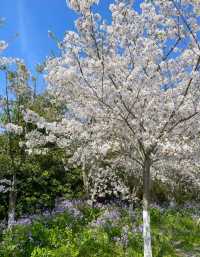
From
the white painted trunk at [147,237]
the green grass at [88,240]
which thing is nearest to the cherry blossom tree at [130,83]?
the white painted trunk at [147,237]

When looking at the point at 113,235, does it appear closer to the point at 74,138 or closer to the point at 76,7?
the point at 74,138

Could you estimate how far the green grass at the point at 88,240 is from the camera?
9.69 m

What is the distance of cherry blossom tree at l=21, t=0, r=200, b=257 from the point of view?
28.7ft

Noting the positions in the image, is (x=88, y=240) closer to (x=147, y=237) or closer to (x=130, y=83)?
(x=147, y=237)

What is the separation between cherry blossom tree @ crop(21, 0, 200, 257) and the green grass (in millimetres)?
1924

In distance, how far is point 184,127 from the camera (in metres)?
9.70

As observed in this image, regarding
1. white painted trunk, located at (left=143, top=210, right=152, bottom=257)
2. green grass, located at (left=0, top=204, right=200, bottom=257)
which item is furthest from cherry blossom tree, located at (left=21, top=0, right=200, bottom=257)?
green grass, located at (left=0, top=204, right=200, bottom=257)

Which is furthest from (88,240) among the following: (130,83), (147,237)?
(130,83)

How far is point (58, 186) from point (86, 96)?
29.2 ft

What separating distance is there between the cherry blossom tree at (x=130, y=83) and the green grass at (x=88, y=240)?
75.7 inches

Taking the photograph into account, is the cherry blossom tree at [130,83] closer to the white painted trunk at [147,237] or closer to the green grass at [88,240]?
the white painted trunk at [147,237]

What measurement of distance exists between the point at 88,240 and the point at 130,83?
440 centimetres

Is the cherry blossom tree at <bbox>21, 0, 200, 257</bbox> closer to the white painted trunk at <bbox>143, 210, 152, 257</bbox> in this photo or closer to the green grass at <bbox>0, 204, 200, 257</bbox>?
the white painted trunk at <bbox>143, 210, 152, 257</bbox>

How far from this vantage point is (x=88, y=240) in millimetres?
10586
